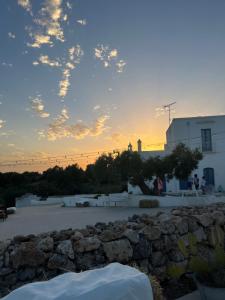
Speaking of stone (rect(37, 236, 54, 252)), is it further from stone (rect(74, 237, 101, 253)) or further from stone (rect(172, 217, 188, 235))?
stone (rect(172, 217, 188, 235))

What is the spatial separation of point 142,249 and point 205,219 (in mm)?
1534

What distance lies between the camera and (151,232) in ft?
15.6

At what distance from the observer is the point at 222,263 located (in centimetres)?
400

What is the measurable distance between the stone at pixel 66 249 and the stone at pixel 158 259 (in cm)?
126

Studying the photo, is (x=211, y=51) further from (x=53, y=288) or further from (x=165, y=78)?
(x=53, y=288)

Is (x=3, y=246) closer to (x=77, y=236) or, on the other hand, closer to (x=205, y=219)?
(x=77, y=236)

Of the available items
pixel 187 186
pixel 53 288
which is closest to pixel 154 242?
pixel 53 288

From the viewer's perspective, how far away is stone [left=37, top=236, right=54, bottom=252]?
13.3ft

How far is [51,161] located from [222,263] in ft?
110

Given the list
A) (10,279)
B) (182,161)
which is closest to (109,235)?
(10,279)

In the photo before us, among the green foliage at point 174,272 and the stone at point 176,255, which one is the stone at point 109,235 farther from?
the stone at point 176,255


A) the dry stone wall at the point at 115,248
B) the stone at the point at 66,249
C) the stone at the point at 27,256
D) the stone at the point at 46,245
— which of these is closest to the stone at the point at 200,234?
the dry stone wall at the point at 115,248

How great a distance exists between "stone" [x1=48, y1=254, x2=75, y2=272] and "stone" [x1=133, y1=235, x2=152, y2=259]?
3.18 feet

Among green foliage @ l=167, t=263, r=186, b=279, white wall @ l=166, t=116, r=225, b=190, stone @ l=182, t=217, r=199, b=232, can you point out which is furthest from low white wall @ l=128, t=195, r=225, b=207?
green foliage @ l=167, t=263, r=186, b=279
